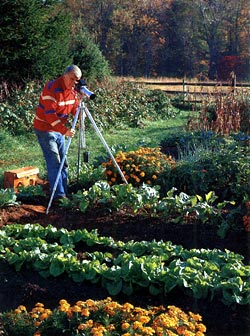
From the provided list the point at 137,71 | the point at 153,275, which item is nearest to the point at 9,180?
the point at 153,275

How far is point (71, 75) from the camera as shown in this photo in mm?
7434

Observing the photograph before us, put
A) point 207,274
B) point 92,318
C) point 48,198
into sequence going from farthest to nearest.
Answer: point 48,198, point 207,274, point 92,318

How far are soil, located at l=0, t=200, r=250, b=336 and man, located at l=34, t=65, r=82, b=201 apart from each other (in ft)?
1.79

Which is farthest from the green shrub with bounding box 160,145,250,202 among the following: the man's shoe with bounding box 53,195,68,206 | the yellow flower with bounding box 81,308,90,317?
the yellow flower with bounding box 81,308,90,317

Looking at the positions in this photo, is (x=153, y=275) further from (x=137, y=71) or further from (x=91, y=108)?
(x=137, y=71)

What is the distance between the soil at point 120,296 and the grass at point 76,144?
2112 mm

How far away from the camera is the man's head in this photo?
24.3 feet

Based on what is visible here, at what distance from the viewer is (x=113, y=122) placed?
16.7 metres

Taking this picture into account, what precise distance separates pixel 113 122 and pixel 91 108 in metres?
0.88

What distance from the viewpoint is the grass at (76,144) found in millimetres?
10608

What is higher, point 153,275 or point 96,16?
point 96,16

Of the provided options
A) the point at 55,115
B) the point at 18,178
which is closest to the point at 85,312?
the point at 55,115

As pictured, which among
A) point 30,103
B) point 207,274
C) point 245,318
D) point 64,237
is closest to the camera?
point 245,318

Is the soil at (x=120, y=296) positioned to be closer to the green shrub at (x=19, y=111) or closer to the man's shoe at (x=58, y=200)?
the man's shoe at (x=58, y=200)
